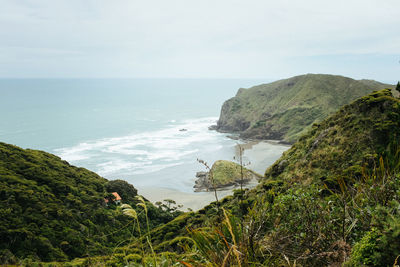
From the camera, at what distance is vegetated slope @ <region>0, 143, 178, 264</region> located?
56.4 ft

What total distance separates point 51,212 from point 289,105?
97.2m

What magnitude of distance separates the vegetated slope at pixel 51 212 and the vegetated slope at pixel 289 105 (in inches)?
2501

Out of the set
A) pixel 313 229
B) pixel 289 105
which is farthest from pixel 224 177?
pixel 289 105

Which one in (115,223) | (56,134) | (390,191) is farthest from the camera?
(56,134)

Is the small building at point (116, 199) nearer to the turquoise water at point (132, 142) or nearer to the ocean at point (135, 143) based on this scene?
the ocean at point (135, 143)

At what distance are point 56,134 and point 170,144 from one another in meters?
48.9

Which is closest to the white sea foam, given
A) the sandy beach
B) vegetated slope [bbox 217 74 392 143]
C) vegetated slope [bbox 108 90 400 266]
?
the sandy beach

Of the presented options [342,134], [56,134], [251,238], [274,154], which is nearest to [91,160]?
[56,134]

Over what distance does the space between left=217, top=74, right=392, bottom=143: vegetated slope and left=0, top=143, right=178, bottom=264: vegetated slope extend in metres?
63.5

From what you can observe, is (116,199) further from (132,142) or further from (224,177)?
(132,142)

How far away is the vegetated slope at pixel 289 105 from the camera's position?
289ft

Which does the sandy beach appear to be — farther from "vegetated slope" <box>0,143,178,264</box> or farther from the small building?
"vegetated slope" <box>0,143,178,264</box>

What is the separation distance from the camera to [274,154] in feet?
220

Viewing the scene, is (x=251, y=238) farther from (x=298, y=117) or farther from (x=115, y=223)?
(x=298, y=117)
